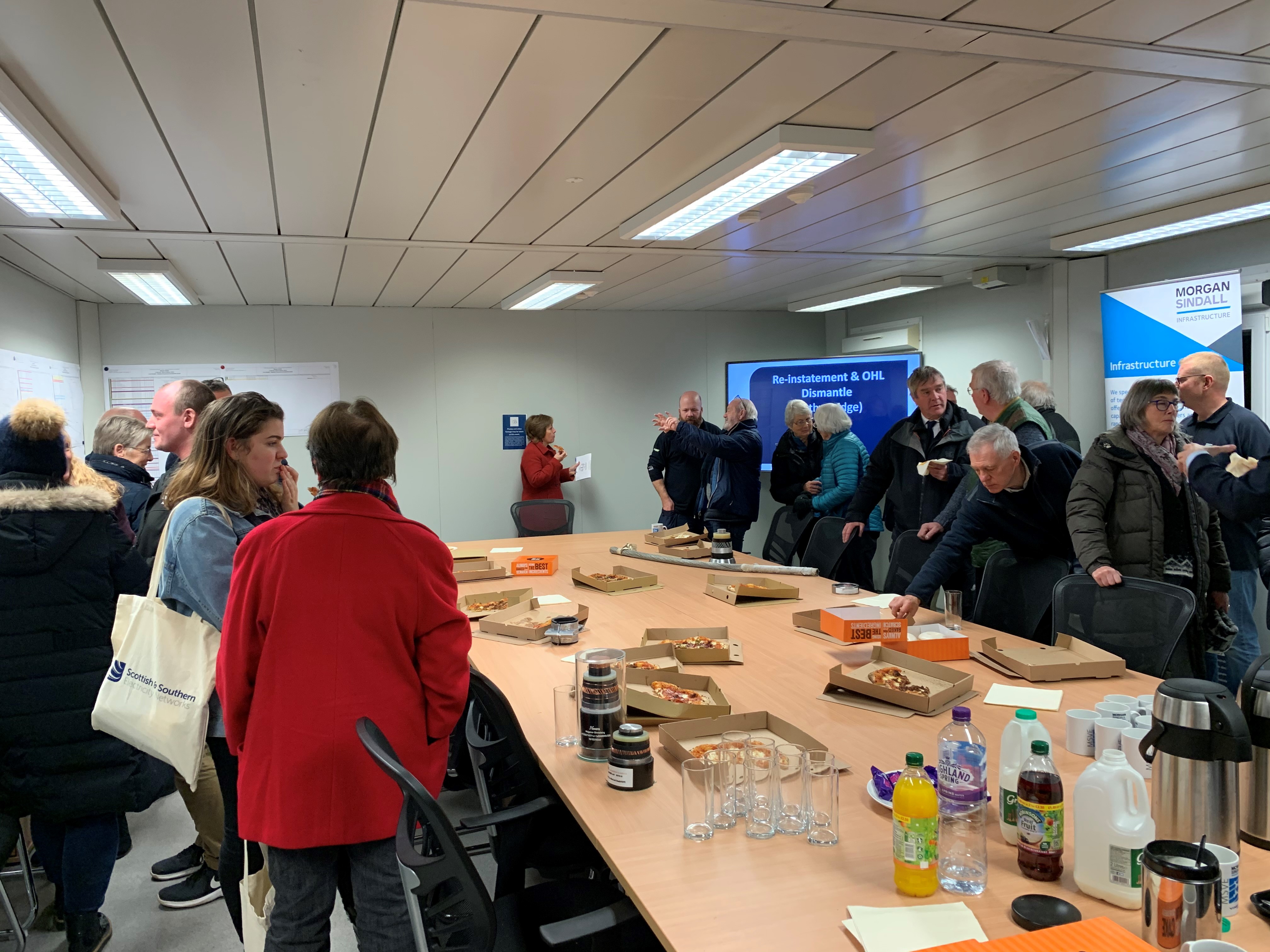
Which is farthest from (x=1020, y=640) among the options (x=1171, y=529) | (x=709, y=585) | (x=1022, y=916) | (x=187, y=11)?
(x=187, y=11)

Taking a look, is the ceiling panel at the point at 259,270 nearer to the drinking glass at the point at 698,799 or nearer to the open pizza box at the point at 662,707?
the open pizza box at the point at 662,707

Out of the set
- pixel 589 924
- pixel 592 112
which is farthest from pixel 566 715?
pixel 592 112

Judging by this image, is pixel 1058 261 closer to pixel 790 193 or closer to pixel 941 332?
pixel 941 332

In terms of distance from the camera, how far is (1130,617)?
277 cm

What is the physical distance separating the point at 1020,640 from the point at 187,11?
2951mm

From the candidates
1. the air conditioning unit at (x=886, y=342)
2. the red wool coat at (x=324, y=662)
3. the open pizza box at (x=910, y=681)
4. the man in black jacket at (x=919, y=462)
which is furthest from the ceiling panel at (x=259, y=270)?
the air conditioning unit at (x=886, y=342)

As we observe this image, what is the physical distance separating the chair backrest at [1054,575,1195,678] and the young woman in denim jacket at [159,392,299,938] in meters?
2.44

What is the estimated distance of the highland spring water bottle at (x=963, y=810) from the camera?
4.63ft

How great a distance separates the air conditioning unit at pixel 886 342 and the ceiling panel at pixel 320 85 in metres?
4.91

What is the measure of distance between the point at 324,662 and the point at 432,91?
161 centimetres

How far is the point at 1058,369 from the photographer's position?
584 centimetres

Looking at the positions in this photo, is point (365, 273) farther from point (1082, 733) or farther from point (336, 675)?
point (1082, 733)

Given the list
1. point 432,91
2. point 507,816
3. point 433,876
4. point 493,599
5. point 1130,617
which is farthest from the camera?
point 493,599

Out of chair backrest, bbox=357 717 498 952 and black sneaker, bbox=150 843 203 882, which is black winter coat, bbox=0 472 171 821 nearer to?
black sneaker, bbox=150 843 203 882
